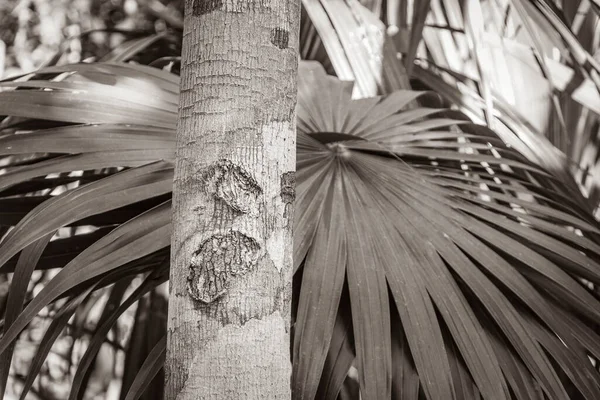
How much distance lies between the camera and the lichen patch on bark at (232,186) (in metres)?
0.63

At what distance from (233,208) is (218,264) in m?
0.05

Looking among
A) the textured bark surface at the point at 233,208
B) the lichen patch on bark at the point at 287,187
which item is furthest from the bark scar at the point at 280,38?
the lichen patch on bark at the point at 287,187

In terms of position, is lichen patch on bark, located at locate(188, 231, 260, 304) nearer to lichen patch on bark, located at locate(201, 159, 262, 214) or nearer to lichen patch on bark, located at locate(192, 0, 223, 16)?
lichen patch on bark, located at locate(201, 159, 262, 214)

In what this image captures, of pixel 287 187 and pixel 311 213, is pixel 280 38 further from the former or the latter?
pixel 311 213

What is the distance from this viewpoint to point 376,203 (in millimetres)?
1202

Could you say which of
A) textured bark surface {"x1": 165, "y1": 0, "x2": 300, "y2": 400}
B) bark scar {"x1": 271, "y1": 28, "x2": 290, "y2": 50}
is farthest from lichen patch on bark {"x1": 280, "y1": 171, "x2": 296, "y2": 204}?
bark scar {"x1": 271, "y1": 28, "x2": 290, "y2": 50}

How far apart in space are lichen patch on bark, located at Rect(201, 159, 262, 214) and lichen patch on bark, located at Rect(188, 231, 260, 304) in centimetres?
3

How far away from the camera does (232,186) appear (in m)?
0.63

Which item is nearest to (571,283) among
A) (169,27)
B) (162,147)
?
(162,147)

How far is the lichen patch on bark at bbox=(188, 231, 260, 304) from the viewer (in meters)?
0.62

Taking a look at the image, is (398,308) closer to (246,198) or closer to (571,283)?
(571,283)

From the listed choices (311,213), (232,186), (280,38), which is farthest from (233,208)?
(311,213)

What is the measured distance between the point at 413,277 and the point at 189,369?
0.55 meters

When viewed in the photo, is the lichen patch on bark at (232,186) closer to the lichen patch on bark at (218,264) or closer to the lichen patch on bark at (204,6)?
the lichen patch on bark at (218,264)
